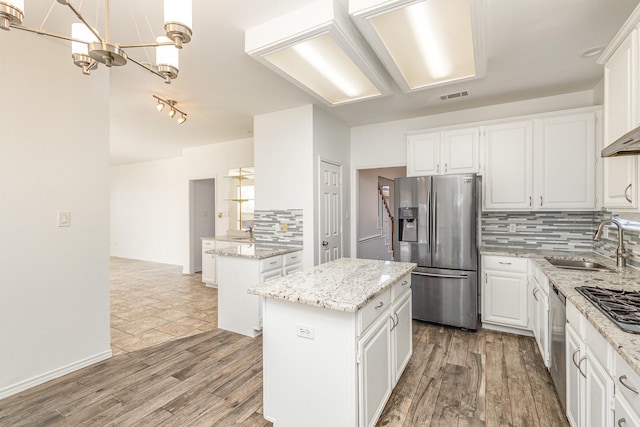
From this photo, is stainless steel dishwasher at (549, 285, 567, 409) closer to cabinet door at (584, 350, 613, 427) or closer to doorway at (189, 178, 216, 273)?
cabinet door at (584, 350, 613, 427)

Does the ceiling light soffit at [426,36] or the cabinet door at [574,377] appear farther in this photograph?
the ceiling light soffit at [426,36]

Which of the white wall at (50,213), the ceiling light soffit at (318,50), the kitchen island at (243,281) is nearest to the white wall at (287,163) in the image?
the kitchen island at (243,281)

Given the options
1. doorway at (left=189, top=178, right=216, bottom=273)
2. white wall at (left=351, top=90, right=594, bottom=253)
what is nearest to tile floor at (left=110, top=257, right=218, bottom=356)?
doorway at (left=189, top=178, right=216, bottom=273)

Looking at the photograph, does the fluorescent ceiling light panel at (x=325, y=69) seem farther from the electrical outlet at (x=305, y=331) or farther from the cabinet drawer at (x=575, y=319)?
the cabinet drawer at (x=575, y=319)

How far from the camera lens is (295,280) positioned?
1.98 metres

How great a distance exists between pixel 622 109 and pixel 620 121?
7cm

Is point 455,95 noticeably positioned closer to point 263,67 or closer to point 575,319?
→ point 263,67

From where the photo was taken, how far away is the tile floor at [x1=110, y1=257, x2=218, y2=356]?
3232mm

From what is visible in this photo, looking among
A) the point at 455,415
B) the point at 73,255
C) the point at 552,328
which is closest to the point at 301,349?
the point at 455,415

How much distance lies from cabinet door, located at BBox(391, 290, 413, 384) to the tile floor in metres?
2.24

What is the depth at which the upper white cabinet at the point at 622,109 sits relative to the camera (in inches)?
63.1

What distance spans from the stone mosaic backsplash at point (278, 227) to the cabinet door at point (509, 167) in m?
2.33

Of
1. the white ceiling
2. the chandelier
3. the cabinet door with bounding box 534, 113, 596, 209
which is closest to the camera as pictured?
the chandelier

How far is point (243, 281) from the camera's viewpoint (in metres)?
3.30
